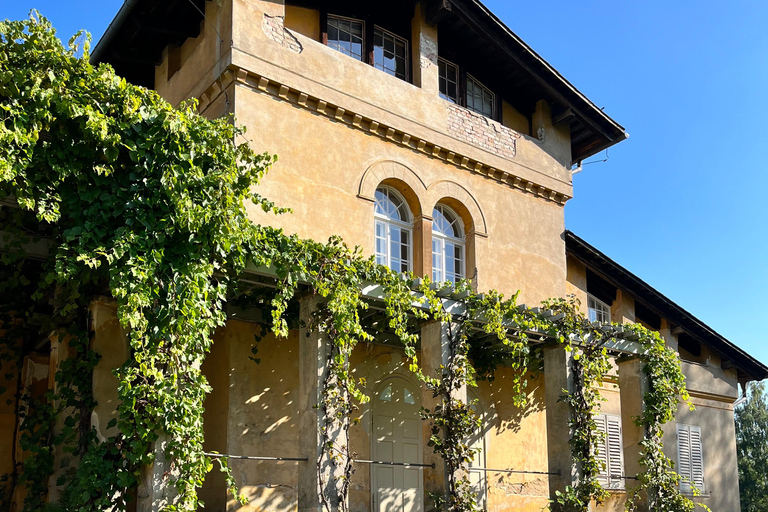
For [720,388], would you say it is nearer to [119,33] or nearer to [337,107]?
[337,107]

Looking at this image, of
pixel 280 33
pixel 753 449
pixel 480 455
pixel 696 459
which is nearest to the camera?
pixel 280 33

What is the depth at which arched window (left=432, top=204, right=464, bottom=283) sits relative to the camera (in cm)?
1391

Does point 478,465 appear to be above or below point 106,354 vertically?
below

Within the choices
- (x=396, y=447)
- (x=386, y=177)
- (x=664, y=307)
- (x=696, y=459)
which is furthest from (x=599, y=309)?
(x=386, y=177)

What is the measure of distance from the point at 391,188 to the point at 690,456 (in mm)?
9699

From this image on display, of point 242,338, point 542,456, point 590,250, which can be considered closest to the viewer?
point 242,338

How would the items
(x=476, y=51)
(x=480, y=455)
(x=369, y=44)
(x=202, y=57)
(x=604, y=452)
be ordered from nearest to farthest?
(x=202, y=57)
(x=369, y=44)
(x=480, y=455)
(x=476, y=51)
(x=604, y=452)

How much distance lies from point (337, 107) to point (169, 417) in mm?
6240

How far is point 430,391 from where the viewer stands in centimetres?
1130

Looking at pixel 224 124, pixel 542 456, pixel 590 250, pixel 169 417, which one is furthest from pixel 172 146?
pixel 590 250

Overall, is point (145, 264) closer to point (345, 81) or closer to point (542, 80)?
point (345, 81)

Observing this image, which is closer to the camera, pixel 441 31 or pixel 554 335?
pixel 554 335

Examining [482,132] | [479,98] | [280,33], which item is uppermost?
[479,98]

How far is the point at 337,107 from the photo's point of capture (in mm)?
12812
